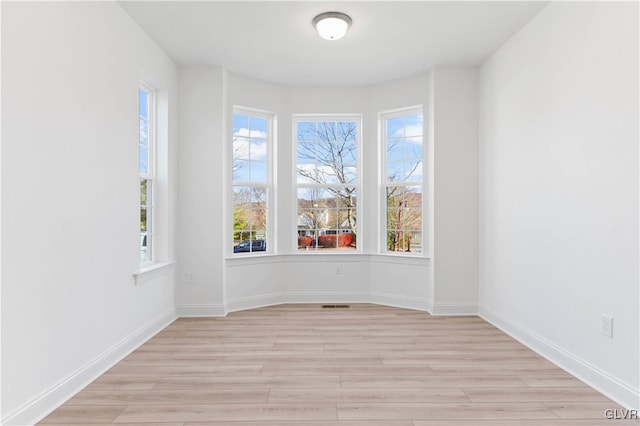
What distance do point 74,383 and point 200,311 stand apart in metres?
1.93

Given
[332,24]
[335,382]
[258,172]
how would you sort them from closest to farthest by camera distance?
[335,382] → [332,24] → [258,172]

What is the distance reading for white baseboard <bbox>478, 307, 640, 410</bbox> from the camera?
2336 mm

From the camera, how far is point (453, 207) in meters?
4.49

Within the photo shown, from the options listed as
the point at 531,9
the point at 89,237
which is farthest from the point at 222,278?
the point at 531,9

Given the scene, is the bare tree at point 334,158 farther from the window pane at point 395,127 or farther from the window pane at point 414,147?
the window pane at point 414,147

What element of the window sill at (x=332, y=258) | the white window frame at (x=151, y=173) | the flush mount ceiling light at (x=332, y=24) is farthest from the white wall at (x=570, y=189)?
the white window frame at (x=151, y=173)

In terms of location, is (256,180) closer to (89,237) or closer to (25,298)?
(89,237)

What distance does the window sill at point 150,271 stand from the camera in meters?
3.40

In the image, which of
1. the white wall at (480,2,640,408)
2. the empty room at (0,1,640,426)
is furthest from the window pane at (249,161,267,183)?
the white wall at (480,2,640,408)

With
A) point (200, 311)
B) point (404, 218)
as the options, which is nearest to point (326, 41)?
point (404, 218)

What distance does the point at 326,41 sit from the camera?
151 inches

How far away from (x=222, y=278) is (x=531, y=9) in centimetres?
379

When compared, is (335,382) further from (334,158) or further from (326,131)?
(326,131)

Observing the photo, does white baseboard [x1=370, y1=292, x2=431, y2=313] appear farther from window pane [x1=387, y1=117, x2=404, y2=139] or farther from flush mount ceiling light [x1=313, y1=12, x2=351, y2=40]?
flush mount ceiling light [x1=313, y1=12, x2=351, y2=40]
